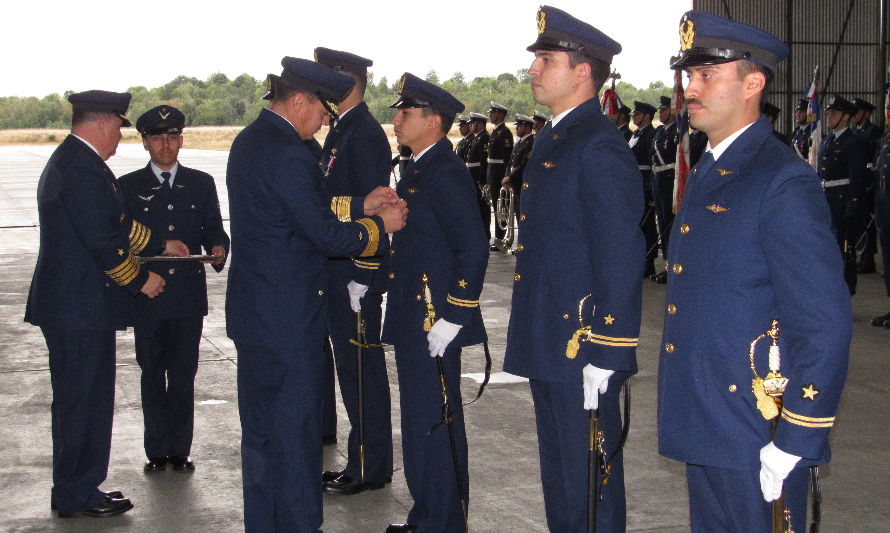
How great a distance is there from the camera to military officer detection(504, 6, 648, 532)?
3301 mm

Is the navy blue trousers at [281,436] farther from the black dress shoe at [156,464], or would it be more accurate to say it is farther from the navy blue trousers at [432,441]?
the black dress shoe at [156,464]

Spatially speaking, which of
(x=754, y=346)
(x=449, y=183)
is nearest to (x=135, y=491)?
(x=449, y=183)

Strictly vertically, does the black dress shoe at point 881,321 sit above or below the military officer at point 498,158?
below

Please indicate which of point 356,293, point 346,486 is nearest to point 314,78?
point 356,293

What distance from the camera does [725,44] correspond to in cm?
268

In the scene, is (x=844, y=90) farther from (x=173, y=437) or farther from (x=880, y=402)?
(x=173, y=437)

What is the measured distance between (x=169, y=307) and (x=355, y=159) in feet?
3.83

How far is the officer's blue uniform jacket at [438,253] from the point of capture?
4.08 m

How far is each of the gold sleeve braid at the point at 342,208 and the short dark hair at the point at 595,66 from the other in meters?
1.22

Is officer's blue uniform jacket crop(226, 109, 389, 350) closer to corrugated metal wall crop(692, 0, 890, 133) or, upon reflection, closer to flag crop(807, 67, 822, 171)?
flag crop(807, 67, 822, 171)

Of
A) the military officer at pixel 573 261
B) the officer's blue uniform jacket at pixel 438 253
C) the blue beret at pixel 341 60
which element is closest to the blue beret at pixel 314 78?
the officer's blue uniform jacket at pixel 438 253

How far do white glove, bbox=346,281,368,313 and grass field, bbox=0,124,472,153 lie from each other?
31201mm

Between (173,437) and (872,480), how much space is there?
333 cm

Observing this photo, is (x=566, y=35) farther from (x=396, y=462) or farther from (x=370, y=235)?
(x=396, y=462)
